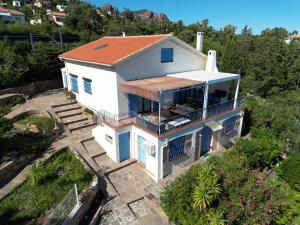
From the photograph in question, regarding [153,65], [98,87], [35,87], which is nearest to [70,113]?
[98,87]

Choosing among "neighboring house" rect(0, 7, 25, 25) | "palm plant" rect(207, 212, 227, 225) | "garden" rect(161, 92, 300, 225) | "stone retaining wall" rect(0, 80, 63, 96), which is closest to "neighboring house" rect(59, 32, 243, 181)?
"garden" rect(161, 92, 300, 225)

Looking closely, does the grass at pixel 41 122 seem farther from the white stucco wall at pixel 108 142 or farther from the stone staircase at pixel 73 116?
the white stucco wall at pixel 108 142

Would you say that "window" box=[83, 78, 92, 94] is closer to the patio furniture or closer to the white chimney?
the patio furniture


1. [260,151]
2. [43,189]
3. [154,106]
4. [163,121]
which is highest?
[154,106]

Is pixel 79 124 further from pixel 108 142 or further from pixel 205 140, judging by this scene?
pixel 205 140

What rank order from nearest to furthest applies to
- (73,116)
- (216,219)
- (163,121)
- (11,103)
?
(216,219), (163,121), (73,116), (11,103)

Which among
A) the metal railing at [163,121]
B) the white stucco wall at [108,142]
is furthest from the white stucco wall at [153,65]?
the white stucco wall at [108,142]
